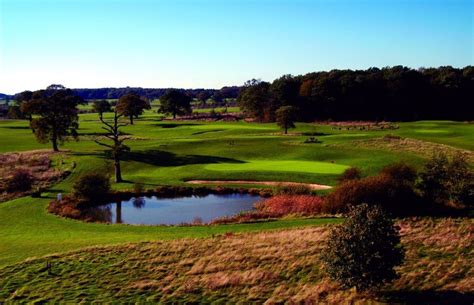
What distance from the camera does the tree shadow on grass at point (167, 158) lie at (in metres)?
66.1

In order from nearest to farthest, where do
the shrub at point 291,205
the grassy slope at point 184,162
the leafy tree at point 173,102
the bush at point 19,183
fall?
the grassy slope at point 184,162
the shrub at point 291,205
the bush at point 19,183
the leafy tree at point 173,102

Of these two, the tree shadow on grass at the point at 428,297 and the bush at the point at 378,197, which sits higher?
the bush at the point at 378,197

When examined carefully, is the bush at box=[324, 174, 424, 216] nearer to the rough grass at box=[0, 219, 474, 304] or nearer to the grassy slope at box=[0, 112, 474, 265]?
the grassy slope at box=[0, 112, 474, 265]

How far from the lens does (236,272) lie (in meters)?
24.9

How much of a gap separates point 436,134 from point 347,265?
228ft

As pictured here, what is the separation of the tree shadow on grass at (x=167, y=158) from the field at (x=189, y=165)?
14cm

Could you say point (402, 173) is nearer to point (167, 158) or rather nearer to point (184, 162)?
point (184, 162)

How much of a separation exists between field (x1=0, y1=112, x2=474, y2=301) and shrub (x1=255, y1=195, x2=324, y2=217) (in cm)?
314

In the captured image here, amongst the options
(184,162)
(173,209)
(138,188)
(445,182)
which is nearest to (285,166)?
(184,162)

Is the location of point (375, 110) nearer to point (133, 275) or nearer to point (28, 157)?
point (28, 157)

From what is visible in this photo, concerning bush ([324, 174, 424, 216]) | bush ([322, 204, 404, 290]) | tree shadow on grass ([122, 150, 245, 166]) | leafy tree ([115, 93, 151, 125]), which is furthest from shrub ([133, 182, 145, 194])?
leafy tree ([115, 93, 151, 125])

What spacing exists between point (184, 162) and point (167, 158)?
4321 millimetres

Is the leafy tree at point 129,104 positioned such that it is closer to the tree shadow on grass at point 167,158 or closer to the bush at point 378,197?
the tree shadow on grass at point 167,158

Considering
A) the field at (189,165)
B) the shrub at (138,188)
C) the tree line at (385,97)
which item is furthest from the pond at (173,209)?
the tree line at (385,97)
